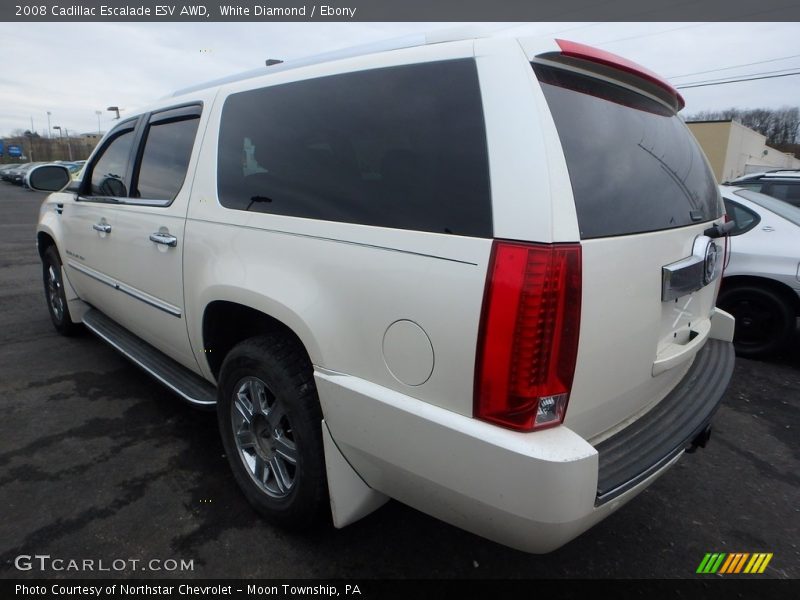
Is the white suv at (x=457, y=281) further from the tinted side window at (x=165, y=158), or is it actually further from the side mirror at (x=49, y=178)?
the side mirror at (x=49, y=178)

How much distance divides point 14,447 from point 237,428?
157cm

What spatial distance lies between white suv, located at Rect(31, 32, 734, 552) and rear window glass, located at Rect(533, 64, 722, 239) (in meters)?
0.01

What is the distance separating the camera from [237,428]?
2.43 meters

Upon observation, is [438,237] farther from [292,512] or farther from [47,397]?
[47,397]

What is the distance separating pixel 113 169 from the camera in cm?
361

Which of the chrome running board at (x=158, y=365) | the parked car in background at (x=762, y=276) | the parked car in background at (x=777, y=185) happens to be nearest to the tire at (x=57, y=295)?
the chrome running board at (x=158, y=365)

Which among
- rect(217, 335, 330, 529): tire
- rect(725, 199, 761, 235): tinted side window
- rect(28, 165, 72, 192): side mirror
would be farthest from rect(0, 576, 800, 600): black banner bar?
rect(725, 199, 761, 235): tinted side window

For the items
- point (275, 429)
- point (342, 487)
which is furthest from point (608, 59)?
point (275, 429)

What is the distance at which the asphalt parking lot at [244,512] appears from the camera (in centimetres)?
217

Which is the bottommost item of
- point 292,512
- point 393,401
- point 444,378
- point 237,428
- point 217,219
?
point 292,512

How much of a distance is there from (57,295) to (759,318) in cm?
656

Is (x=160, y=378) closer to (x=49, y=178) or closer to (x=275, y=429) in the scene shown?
(x=275, y=429)

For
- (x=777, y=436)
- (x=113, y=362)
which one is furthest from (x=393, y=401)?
(x=113, y=362)

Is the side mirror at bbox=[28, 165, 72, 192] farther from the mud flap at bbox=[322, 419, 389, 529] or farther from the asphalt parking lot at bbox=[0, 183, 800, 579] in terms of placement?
the mud flap at bbox=[322, 419, 389, 529]
